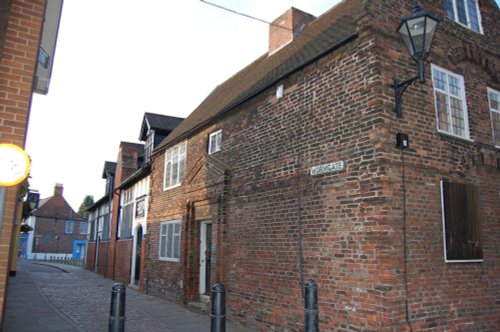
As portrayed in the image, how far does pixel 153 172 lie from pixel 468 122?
41.2 feet

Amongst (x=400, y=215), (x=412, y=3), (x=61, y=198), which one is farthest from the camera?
(x=61, y=198)

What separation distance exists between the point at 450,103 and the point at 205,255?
8.17 m

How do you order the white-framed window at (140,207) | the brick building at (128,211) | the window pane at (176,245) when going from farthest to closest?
1. the brick building at (128,211)
2. the white-framed window at (140,207)
3. the window pane at (176,245)

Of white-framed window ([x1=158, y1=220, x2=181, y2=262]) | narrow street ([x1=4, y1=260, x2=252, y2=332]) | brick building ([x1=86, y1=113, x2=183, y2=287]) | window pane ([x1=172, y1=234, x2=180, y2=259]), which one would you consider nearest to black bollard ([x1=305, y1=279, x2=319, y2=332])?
narrow street ([x1=4, y1=260, x2=252, y2=332])

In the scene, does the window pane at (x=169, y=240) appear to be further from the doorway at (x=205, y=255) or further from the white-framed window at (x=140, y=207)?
the white-framed window at (x=140, y=207)

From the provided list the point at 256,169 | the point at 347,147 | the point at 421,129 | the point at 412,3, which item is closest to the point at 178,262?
the point at 256,169

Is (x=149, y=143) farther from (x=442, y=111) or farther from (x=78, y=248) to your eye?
(x=78, y=248)

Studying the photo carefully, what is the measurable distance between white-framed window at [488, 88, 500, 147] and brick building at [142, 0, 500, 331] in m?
0.05

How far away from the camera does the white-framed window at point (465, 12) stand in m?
8.95

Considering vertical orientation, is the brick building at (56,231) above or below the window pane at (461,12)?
below

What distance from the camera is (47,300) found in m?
13.7

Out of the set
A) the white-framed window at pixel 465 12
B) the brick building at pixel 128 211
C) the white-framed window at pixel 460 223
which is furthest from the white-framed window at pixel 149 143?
the white-framed window at pixel 460 223

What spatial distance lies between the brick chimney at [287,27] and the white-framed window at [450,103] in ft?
20.0

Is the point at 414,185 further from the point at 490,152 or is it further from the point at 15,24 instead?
the point at 15,24
